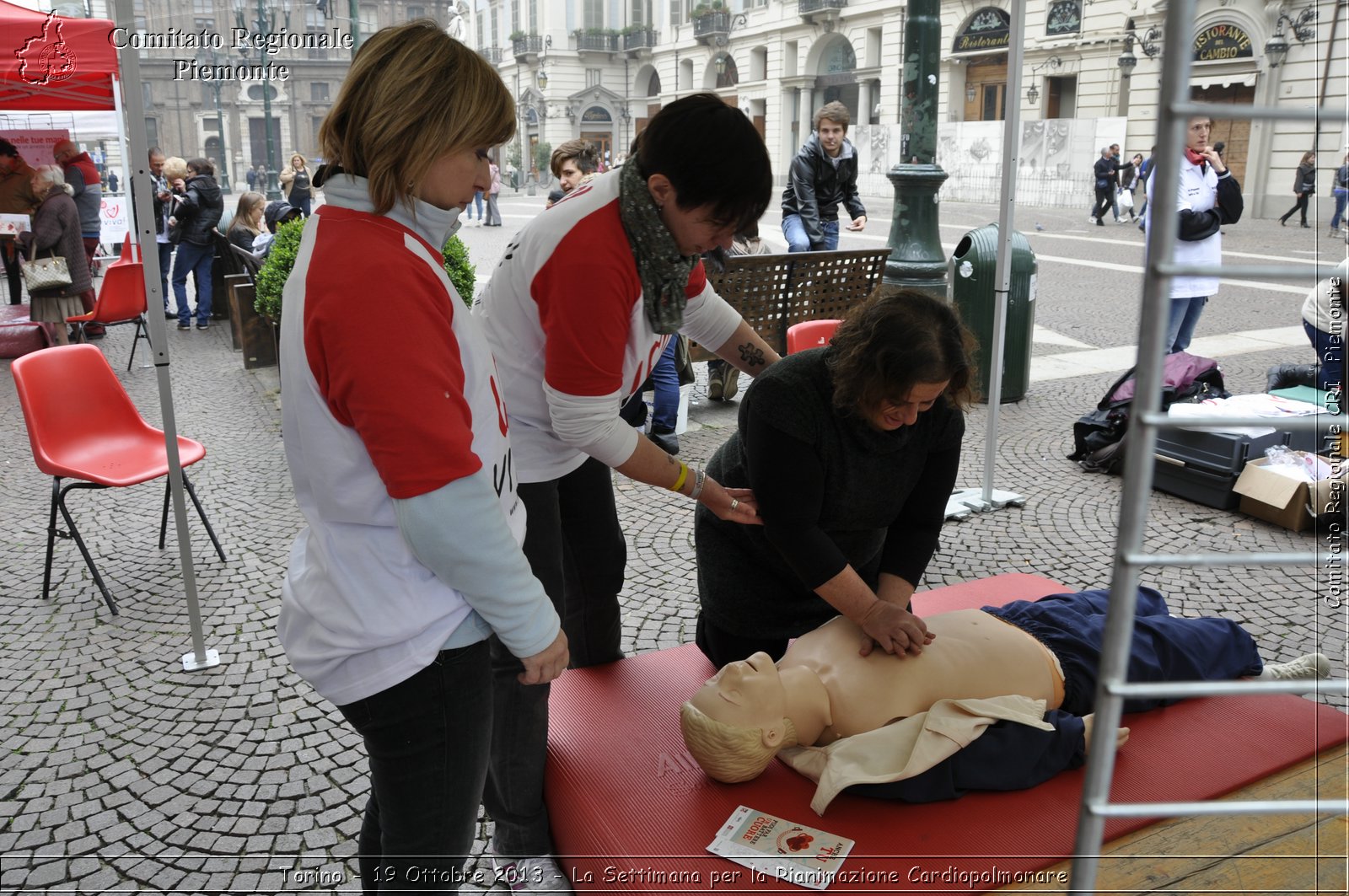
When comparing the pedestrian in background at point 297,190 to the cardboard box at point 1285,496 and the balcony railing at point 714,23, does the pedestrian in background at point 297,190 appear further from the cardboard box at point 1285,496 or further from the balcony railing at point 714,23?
the balcony railing at point 714,23

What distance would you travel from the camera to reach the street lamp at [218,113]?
436 inches

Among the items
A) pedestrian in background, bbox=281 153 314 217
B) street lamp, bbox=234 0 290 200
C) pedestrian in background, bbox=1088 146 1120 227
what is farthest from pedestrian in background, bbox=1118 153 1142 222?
street lamp, bbox=234 0 290 200

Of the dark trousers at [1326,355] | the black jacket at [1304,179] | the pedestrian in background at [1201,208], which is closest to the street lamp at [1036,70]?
the black jacket at [1304,179]

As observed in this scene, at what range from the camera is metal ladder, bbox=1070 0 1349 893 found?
0.78 metres

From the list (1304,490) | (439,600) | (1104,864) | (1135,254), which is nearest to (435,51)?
(439,600)

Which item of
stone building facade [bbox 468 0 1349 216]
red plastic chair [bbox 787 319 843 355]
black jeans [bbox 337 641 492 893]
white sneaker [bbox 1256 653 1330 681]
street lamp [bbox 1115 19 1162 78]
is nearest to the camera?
black jeans [bbox 337 641 492 893]

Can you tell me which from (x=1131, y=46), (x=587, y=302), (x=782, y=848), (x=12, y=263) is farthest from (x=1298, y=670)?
(x=1131, y=46)

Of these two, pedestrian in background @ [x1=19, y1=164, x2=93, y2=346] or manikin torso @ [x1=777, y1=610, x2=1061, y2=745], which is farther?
pedestrian in background @ [x1=19, y1=164, x2=93, y2=346]

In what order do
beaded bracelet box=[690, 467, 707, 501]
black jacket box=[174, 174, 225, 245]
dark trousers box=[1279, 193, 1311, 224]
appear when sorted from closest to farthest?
beaded bracelet box=[690, 467, 707, 501] < black jacket box=[174, 174, 225, 245] < dark trousers box=[1279, 193, 1311, 224]

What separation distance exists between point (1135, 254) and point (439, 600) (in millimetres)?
15287

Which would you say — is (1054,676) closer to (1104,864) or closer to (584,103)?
(1104,864)

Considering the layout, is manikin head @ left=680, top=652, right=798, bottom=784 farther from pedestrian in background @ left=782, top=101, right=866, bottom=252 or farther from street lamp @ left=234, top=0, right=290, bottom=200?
street lamp @ left=234, top=0, right=290, bottom=200

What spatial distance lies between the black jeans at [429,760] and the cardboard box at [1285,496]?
12.8 ft

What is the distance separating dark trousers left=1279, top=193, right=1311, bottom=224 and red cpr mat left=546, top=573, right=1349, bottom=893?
60.0 feet
